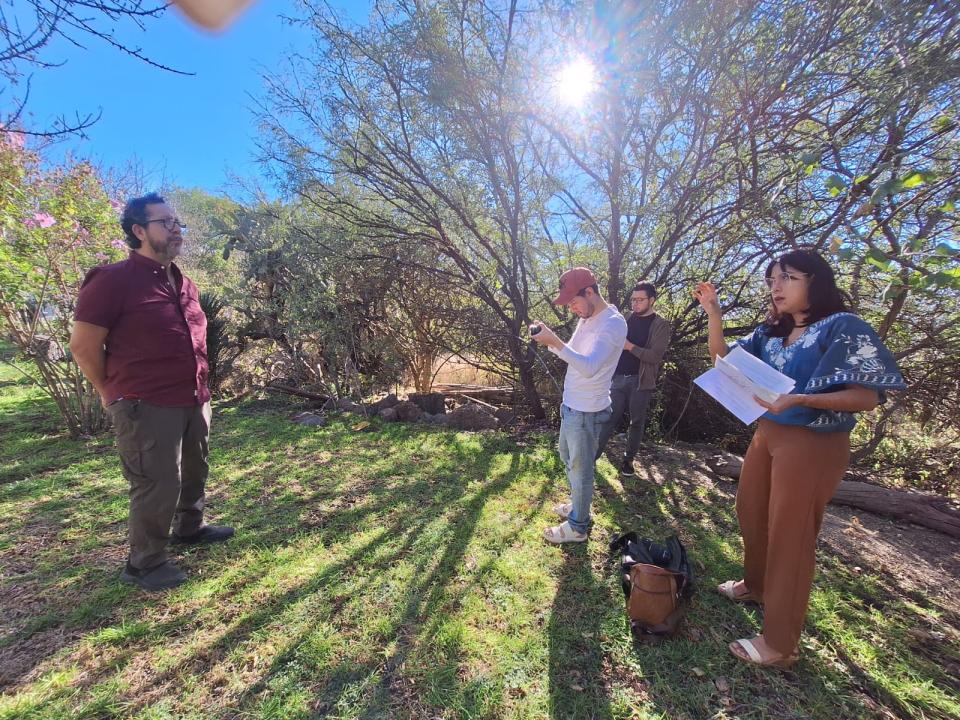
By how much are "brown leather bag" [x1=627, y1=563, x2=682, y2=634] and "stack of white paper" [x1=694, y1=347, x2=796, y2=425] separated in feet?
3.05

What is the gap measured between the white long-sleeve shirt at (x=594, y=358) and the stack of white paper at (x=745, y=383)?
1.94ft

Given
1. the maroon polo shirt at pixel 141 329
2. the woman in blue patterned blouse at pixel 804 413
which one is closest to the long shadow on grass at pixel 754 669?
the woman in blue patterned blouse at pixel 804 413

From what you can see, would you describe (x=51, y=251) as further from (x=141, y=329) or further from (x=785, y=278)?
(x=785, y=278)

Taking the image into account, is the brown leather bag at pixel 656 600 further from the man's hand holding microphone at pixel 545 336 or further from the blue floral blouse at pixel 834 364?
the man's hand holding microphone at pixel 545 336

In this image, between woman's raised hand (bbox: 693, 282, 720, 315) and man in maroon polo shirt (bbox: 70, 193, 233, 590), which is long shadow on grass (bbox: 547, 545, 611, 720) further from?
man in maroon polo shirt (bbox: 70, 193, 233, 590)

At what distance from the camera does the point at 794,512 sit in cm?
163

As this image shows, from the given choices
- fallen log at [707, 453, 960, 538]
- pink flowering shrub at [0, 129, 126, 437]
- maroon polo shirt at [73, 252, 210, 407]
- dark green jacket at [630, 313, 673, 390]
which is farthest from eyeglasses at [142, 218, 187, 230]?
fallen log at [707, 453, 960, 538]

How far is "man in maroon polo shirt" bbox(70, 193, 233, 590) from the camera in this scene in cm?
202

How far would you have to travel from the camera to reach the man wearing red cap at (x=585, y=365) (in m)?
2.27

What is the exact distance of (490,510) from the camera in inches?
126

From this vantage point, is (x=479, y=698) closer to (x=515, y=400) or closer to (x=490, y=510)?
(x=490, y=510)

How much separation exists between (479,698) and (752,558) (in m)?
1.61

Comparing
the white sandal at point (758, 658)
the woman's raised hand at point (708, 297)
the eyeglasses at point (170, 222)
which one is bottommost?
the white sandal at point (758, 658)

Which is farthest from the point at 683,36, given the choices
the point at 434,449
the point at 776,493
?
the point at 434,449
